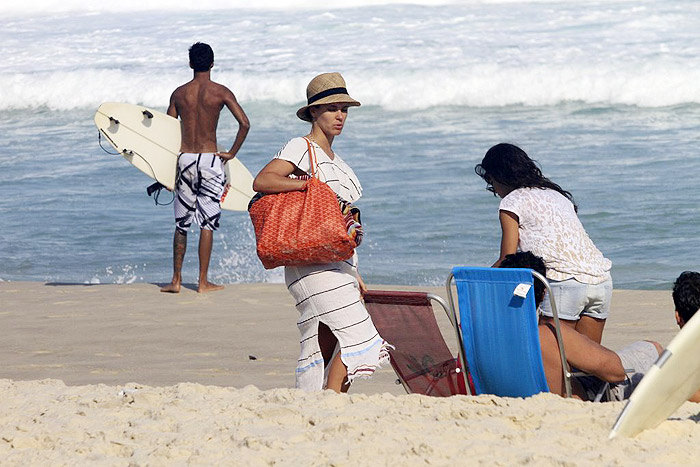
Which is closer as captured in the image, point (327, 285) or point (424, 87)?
point (327, 285)

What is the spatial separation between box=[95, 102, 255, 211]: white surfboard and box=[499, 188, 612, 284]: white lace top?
387 cm

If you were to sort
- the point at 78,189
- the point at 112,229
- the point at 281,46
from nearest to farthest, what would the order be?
the point at 112,229 < the point at 78,189 < the point at 281,46

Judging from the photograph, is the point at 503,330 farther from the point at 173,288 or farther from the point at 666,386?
the point at 173,288

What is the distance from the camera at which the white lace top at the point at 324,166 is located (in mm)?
4219

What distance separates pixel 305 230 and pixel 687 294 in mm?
1471

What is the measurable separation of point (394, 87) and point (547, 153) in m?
6.77

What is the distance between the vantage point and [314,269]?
4219mm

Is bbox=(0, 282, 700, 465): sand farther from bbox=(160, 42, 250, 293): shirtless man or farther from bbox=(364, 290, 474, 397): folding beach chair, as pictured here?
bbox=(160, 42, 250, 293): shirtless man

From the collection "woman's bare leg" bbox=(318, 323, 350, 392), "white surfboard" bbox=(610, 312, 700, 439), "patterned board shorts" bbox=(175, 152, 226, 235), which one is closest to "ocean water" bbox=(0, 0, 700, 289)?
"patterned board shorts" bbox=(175, 152, 226, 235)

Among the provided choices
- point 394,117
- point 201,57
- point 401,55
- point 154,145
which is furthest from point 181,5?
point 201,57

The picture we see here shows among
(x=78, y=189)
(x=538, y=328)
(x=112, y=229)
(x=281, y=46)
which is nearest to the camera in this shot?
(x=538, y=328)

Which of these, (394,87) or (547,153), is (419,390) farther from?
(394,87)

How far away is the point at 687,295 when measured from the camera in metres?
3.98

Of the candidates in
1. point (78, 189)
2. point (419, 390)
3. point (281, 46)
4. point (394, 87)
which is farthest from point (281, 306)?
point (281, 46)
